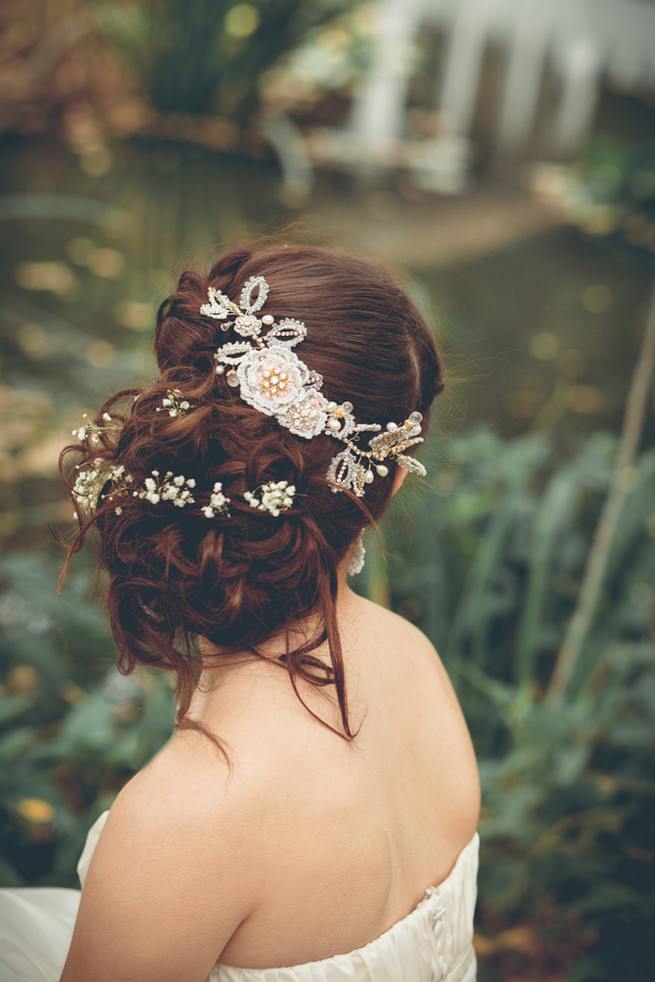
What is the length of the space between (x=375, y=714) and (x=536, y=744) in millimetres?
934

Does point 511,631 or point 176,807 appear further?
point 511,631

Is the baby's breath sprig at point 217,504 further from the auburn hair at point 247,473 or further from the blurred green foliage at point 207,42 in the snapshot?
the blurred green foliage at point 207,42

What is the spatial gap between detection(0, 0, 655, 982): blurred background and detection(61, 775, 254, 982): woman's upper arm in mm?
884

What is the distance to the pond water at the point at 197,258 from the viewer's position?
3.60 metres

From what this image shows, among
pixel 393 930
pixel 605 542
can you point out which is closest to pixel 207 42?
pixel 605 542

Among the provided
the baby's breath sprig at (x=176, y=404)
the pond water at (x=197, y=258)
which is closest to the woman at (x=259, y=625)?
the baby's breath sprig at (x=176, y=404)

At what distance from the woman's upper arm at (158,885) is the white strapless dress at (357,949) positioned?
8 centimetres

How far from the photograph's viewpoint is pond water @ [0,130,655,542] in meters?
3.60

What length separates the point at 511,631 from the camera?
8.29ft

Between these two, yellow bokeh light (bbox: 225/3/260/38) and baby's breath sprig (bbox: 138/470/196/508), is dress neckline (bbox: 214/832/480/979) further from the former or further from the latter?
yellow bokeh light (bbox: 225/3/260/38)

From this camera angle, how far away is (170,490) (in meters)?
1.06

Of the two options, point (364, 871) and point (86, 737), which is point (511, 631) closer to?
point (86, 737)

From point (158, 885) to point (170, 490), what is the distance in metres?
0.51

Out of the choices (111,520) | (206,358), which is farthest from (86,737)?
(206,358)
